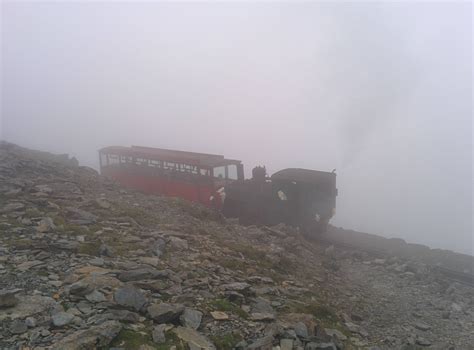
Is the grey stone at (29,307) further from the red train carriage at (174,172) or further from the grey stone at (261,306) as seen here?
the red train carriage at (174,172)

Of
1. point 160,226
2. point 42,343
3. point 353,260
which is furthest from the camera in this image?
point 353,260

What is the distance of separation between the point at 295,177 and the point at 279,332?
1249 centimetres

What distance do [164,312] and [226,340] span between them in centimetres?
96

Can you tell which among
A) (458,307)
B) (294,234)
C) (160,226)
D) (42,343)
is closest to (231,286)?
(42,343)

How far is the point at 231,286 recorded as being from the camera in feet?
23.7

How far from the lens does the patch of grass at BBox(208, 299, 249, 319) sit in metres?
6.25

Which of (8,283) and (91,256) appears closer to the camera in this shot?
(8,283)

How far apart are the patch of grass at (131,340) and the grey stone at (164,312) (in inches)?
15.7

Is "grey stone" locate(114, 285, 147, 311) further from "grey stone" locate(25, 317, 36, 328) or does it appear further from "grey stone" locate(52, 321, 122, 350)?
"grey stone" locate(25, 317, 36, 328)

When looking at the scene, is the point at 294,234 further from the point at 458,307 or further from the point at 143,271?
the point at 143,271

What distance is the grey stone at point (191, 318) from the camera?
5.51 m

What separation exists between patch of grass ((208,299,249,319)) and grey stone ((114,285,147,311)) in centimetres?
117

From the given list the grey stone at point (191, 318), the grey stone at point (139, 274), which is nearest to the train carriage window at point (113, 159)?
the grey stone at point (139, 274)

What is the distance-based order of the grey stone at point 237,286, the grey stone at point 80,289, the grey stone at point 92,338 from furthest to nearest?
the grey stone at point 237,286 → the grey stone at point 80,289 → the grey stone at point 92,338
